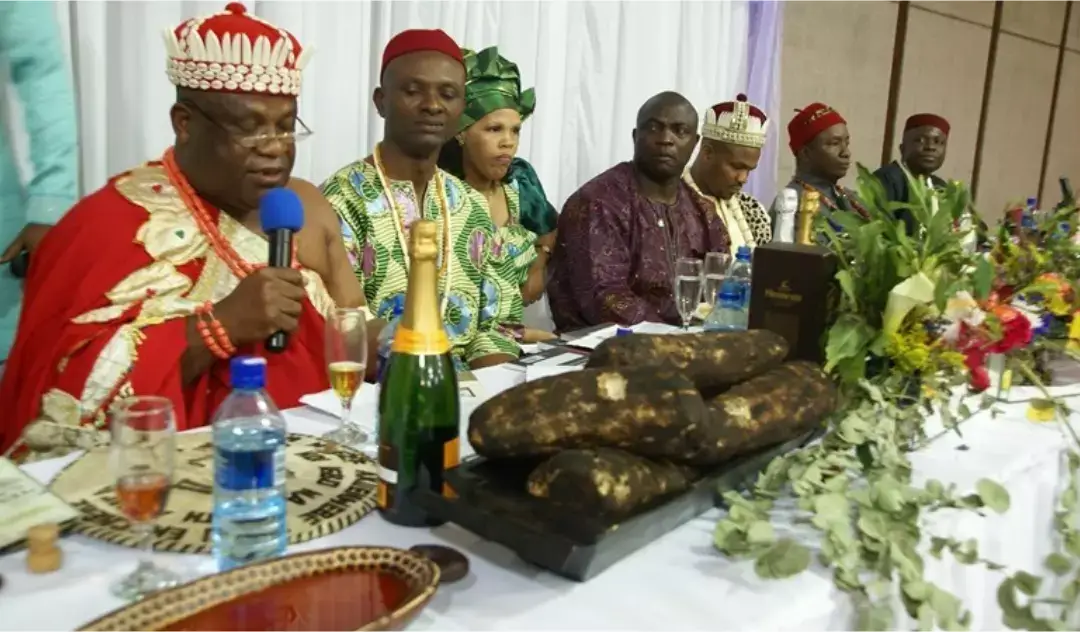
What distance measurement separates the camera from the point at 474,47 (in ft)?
10.2

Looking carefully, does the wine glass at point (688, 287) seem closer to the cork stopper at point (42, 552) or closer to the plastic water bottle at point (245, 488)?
the plastic water bottle at point (245, 488)

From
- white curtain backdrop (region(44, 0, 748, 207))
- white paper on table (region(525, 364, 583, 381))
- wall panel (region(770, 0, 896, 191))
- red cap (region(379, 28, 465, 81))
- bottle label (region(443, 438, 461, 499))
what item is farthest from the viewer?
wall panel (region(770, 0, 896, 191))

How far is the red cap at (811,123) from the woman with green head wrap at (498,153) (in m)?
1.38

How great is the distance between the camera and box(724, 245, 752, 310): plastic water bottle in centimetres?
188

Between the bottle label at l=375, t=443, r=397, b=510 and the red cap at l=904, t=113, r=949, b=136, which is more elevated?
the red cap at l=904, t=113, r=949, b=136

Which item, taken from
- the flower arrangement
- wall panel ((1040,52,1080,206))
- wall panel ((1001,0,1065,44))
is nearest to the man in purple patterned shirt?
the flower arrangement

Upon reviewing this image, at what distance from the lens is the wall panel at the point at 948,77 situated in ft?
18.7

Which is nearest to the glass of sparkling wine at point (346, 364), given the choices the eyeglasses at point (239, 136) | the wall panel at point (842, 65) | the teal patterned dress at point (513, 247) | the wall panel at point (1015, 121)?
the eyeglasses at point (239, 136)

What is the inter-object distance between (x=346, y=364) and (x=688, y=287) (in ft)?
2.91

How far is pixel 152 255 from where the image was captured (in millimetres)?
1491

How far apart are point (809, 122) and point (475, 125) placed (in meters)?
1.67

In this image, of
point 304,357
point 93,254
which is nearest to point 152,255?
point 93,254

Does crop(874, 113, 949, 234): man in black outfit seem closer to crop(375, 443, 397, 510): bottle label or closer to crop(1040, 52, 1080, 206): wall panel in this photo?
crop(375, 443, 397, 510): bottle label

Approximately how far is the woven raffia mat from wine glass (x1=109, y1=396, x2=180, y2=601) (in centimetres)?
3
